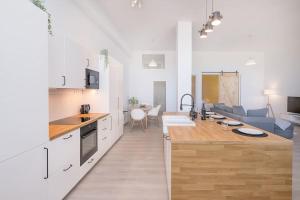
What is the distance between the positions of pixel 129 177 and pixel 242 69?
24.0 feet

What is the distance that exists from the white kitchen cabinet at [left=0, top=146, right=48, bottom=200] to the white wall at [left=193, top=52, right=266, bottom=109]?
7091mm

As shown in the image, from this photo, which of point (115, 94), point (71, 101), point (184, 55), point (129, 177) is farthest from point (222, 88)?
point (71, 101)

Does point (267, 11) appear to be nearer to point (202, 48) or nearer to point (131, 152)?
point (202, 48)

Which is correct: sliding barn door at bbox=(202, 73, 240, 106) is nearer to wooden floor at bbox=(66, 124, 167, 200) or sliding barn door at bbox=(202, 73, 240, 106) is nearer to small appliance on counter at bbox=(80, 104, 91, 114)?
wooden floor at bbox=(66, 124, 167, 200)

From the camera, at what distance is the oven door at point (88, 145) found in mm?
2545

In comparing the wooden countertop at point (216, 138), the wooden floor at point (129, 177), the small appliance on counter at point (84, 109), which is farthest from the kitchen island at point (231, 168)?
the small appliance on counter at point (84, 109)

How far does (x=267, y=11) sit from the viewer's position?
4.56 m

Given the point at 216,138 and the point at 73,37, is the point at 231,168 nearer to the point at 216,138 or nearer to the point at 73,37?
the point at 216,138

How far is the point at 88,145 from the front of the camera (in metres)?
2.78

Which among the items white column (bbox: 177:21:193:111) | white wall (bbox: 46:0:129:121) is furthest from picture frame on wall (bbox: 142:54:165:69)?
white wall (bbox: 46:0:129:121)

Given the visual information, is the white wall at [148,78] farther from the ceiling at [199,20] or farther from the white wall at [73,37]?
the white wall at [73,37]

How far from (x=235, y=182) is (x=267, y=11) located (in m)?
4.80

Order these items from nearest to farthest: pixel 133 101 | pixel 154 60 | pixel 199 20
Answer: pixel 199 20
pixel 133 101
pixel 154 60

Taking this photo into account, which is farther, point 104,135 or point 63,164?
point 104,135
